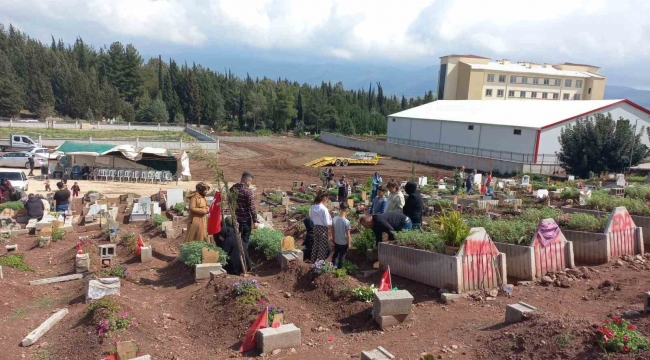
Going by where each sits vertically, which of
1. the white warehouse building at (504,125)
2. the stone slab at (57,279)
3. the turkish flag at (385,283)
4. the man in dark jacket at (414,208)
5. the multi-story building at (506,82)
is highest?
the multi-story building at (506,82)

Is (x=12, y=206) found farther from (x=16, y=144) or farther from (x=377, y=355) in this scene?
(x=16, y=144)

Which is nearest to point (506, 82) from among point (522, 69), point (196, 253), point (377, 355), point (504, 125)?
point (522, 69)

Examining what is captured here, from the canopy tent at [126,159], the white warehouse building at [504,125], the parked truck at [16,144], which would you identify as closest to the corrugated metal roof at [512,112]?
the white warehouse building at [504,125]

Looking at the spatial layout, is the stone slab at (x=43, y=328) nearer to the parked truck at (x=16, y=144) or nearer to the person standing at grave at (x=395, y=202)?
the person standing at grave at (x=395, y=202)

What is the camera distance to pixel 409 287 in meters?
7.56

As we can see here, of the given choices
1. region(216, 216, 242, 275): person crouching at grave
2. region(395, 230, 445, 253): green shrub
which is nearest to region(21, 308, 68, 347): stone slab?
region(216, 216, 242, 275): person crouching at grave

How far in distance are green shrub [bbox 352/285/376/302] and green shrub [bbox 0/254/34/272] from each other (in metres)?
6.87

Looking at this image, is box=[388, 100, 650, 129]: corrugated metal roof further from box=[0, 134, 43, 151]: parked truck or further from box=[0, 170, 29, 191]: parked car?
box=[0, 134, 43, 151]: parked truck

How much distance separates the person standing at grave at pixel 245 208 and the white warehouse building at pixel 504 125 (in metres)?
28.9

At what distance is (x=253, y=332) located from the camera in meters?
5.64

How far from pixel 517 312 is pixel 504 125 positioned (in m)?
32.1

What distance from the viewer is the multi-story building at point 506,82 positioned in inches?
2579

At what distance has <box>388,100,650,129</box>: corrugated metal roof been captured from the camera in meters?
35.3

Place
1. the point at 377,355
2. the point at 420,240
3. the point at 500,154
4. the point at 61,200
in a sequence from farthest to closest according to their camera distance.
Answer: the point at 500,154 → the point at 61,200 → the point at 420,240 → the point at 377,355
